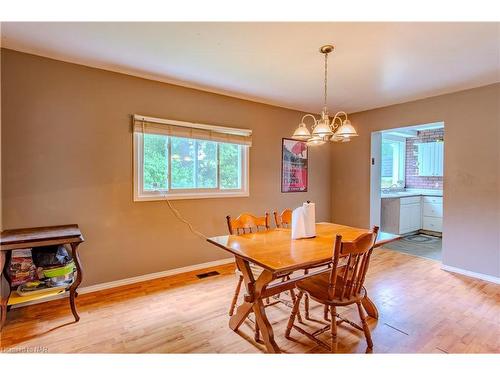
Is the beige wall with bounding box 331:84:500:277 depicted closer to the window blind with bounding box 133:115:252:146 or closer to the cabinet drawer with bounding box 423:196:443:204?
the cabinet drawer with bounding box 423:196:443:204

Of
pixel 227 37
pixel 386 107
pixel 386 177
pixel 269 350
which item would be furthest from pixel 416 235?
pixel 227 37

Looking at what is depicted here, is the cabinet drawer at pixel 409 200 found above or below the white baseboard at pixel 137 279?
above

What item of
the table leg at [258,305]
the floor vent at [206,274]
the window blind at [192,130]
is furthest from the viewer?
the floor vent at [206,274]

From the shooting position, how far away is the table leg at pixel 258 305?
5.81 feet

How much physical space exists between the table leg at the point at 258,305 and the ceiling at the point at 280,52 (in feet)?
5.73

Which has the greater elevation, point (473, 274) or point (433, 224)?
point (433, 224)

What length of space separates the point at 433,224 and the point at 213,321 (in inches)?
192

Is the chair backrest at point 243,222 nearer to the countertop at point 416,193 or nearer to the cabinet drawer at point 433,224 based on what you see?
the countertop at point 416,193

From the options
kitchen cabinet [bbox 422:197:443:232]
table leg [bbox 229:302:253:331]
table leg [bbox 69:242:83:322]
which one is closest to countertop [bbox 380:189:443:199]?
kitchen cabinet [bbox 422:197:443:232]

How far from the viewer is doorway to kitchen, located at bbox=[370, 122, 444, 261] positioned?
4.34 meters

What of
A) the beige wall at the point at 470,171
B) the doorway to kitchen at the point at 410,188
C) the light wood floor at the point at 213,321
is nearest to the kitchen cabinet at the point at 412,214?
the doorway to kitchen at the point at 410,188

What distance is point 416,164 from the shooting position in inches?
226

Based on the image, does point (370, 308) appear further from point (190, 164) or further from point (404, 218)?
point (404, 218)

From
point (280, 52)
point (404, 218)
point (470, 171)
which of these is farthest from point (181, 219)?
point (404, 218)
